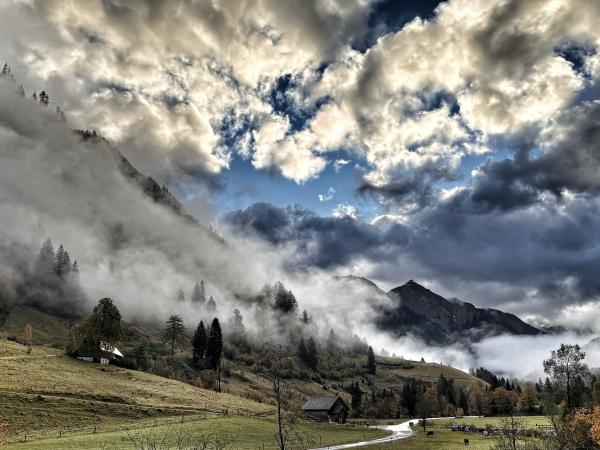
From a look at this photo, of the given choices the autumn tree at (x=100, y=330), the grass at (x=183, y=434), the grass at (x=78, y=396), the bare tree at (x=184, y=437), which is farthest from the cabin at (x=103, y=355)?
the bare tree at (x=184, y=437)

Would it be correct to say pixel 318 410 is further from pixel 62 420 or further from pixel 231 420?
pixel 62 420

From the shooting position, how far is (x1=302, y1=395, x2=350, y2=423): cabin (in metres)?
141

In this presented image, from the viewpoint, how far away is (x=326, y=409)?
141m

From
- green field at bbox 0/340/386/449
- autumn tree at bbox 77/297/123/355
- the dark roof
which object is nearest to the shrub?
autumn tree at bbox 77/297/123/355

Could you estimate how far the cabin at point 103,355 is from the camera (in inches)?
5344

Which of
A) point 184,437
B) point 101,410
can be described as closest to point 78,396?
point 101,410

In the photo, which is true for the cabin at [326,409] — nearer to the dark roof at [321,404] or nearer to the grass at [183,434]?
the dark roof at [321,404]

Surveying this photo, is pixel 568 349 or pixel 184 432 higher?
pixel 568 349

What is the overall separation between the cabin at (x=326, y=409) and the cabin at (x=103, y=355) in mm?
64382

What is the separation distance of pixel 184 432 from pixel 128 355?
10951cm

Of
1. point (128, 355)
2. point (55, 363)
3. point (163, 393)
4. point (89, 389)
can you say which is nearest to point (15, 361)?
point (55, 363)

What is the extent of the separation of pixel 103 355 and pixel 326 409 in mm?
72311

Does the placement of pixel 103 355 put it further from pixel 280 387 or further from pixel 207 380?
pixel 280 387

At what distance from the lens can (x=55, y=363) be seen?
114875 mm
